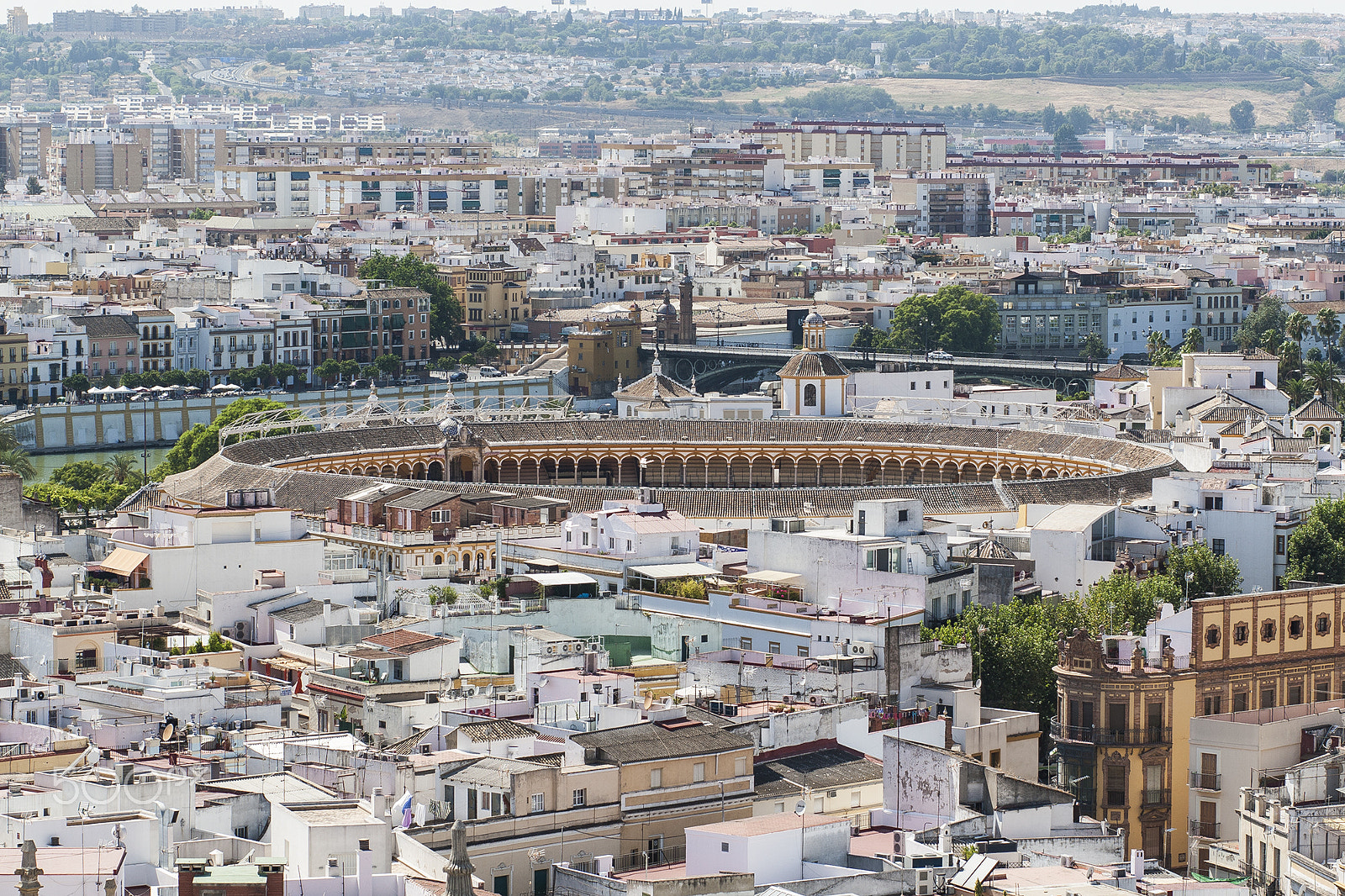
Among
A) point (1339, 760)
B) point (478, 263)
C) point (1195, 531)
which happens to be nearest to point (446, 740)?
point (1339, 760)

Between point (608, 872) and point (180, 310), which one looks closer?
point (608, 872)

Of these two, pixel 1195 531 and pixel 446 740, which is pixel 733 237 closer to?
pixel 1195 531

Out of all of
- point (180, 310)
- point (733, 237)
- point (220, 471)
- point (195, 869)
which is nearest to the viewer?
point (195, 869)

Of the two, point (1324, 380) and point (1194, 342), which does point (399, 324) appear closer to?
point (1194, 342)

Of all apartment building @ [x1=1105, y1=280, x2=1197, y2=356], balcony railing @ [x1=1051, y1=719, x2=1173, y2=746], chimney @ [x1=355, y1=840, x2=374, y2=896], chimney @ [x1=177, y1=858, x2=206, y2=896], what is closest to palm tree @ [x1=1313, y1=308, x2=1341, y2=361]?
apartment building @ [x1=1105, y1=280, x2=1197, y2=356]

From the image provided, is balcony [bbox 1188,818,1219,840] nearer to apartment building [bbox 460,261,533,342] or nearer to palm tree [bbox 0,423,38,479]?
palm tree [bbox 0,423,38,479]

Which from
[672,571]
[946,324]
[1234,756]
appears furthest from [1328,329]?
[1234,756]

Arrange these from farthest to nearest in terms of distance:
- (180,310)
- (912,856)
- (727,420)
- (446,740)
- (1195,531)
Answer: (180,310)
(727,420)
(1195,531)
(446,740)
(912,856)
